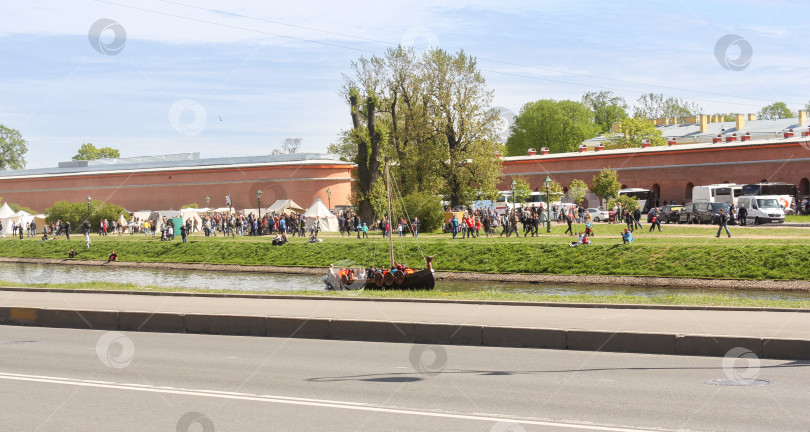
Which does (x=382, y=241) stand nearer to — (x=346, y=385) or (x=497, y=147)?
(x=497, y=147)

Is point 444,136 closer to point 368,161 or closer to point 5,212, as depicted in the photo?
point 368,161

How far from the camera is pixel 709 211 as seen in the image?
49.7 meters

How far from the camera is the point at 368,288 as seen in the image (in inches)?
1014

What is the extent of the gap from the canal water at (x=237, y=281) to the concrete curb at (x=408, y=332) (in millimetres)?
13564

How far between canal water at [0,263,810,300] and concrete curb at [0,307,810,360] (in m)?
13.6

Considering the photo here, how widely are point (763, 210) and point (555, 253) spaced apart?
16599mm

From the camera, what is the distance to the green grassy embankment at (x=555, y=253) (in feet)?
104

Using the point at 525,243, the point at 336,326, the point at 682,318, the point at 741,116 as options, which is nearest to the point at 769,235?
the point at 525,243

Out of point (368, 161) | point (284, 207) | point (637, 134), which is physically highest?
point (637, 134)

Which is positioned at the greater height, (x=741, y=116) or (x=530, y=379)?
(x=741, y=116)

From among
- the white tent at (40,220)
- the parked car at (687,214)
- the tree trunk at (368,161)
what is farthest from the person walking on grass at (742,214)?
the white tent at (40,220)

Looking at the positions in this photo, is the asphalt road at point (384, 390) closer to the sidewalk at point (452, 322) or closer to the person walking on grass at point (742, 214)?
Answer: the sidewalk at point (452, 322)

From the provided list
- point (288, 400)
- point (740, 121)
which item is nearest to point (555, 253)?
point (288, 400)

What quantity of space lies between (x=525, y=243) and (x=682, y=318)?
26.0 m
